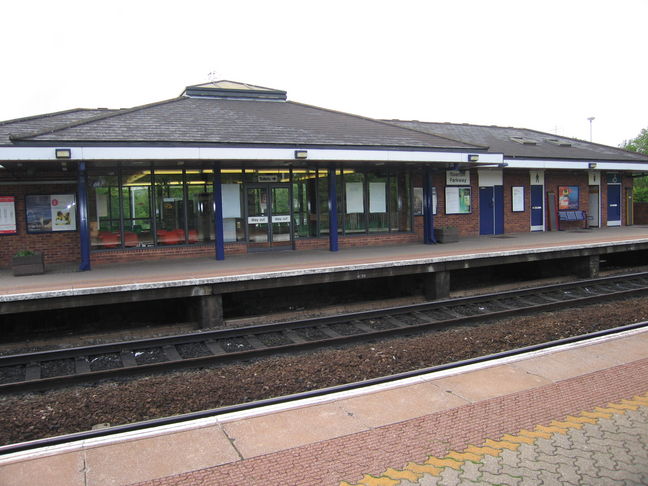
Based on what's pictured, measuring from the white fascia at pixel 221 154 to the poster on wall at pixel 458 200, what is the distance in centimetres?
333

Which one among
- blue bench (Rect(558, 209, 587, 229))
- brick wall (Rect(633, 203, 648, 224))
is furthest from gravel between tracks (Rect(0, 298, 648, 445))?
brick wall (Rect(633, 203, 648, 224))

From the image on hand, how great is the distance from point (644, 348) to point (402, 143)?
29.2ft

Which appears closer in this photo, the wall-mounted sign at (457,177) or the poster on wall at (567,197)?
Result: the wall-mounted sign at (457,177)

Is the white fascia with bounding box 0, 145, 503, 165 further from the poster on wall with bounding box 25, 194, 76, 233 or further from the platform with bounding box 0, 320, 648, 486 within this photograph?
the platform with bounding box 0, 320, 648, 486

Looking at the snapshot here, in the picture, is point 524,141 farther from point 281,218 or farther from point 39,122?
point 39,122

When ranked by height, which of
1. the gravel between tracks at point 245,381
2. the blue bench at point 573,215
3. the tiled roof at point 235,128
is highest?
the tiled roof at point 235,128

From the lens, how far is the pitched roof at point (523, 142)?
1977cm

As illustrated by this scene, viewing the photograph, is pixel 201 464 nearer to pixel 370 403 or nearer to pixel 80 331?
pixel 370 403

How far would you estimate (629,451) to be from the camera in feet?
12.7

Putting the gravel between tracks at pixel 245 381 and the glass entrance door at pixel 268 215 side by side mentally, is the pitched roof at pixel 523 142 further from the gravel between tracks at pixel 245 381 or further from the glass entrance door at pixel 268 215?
the gravel between tracks at pixel 245 381

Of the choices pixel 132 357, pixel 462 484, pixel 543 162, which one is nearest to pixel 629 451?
pixel 462 484

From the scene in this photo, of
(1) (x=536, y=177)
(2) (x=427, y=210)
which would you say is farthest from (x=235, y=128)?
(1) (x=536, y=177)

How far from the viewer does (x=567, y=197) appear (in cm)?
2111

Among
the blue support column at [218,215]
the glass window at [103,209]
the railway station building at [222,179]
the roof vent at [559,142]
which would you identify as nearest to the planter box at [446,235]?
the railway station building at [222,179]
